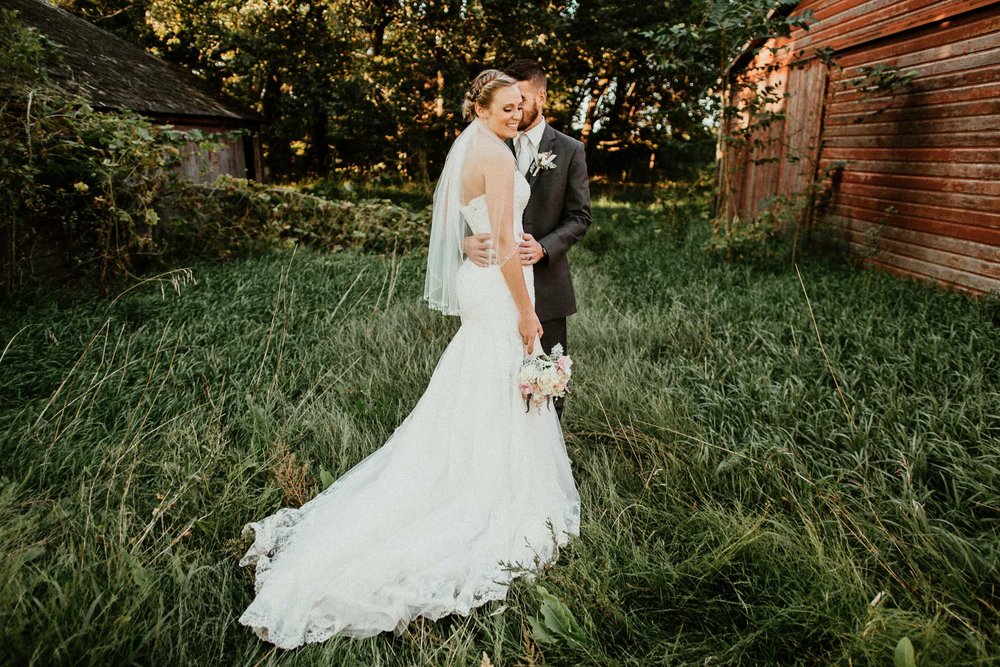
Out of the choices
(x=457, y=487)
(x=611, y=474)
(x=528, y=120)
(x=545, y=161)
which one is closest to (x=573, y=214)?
(x=545, y=161)

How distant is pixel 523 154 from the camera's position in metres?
2.96

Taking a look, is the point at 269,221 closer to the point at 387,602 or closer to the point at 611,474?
the point at 611,474

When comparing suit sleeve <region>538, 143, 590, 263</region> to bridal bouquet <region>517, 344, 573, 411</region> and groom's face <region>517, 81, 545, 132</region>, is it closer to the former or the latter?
groom's face <region>517, 81, 545, 132</region>

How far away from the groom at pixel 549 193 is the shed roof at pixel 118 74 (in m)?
7.14

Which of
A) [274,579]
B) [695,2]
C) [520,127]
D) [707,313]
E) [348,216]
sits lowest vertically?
[274,579]

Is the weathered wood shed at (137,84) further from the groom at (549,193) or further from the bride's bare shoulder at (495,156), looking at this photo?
the bride's bare shoulder at (495,156)

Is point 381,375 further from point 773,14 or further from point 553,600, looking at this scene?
point 773,14

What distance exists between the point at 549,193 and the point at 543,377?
3.25 feet

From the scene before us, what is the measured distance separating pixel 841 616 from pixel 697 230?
848cm

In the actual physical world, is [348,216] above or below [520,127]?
below

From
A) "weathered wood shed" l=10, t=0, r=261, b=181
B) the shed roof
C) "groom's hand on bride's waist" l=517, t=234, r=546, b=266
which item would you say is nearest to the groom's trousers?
"groom's hand on bride's waist" l=517, t=234, r=546, b=266

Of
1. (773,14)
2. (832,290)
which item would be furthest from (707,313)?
(773,14)

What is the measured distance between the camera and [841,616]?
1.98 metres

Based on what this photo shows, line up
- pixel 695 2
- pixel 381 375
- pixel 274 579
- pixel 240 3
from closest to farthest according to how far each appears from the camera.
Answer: pixel 274 579
pixel 381 375
pixel 695 2
pixel 240 3
